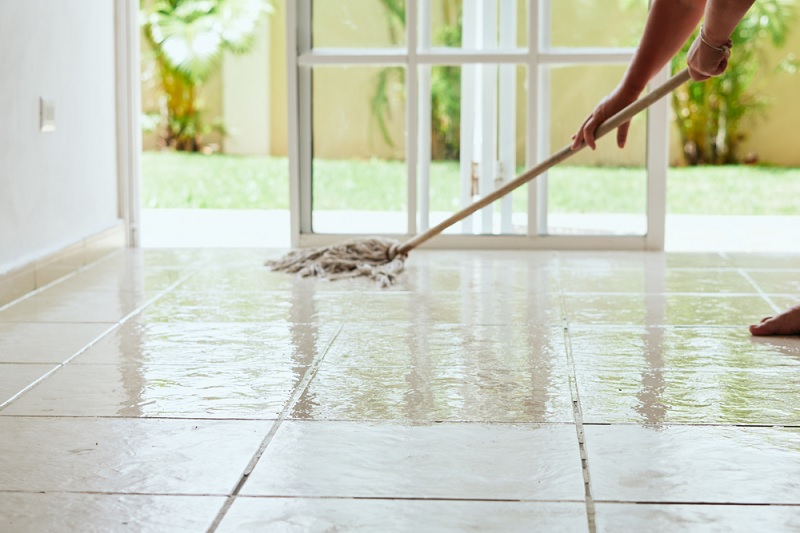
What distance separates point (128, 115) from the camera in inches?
165

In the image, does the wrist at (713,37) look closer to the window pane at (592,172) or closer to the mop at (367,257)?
the mop at (367,257)

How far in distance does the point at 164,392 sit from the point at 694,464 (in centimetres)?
92

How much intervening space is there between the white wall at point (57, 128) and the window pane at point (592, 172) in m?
1.51

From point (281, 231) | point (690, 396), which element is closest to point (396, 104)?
point (281, 231)

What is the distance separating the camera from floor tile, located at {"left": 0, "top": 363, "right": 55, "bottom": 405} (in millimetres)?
2113

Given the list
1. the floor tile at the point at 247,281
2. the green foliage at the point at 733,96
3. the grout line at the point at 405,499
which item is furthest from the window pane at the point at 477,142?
the green foliage at the point at 733,96

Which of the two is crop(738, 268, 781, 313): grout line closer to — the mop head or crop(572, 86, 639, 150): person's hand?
crop(572, 86, 639, 150): person's hand

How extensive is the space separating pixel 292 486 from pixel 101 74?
2715 millimetres

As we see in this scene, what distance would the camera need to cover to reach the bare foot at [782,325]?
8.25ft

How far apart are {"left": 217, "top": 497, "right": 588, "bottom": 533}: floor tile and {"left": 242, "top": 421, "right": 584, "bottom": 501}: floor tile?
0.03 metres

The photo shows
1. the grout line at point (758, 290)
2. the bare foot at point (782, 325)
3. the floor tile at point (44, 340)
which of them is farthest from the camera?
the grout line at point (758, 290)

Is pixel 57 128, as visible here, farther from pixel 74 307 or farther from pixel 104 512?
pixel 104 512

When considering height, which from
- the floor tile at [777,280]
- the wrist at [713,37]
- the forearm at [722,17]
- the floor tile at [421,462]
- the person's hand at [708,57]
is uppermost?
the forearm at [722,17]

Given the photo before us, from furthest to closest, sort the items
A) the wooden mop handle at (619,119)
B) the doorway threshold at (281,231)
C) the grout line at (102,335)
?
1. the doorway threshold at (281,231)
2. the wooden mop handle at (619,119)
3. the grout line at (102,335)
